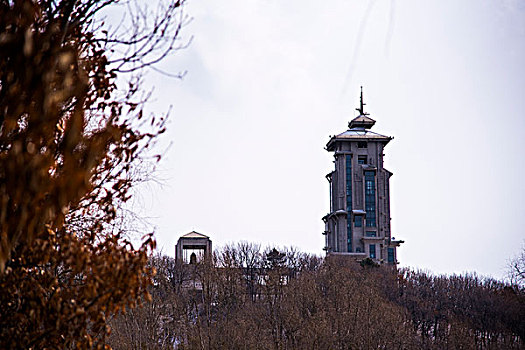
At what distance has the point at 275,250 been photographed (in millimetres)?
49031

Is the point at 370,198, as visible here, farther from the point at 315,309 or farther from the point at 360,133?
A: the point at 315,309

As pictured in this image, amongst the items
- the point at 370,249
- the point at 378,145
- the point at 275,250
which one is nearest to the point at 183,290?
the point at 275,250

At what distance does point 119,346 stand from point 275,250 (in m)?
25.0

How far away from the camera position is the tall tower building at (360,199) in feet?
194

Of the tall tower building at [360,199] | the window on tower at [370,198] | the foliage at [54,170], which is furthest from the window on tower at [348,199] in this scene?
the foliage at [54,170]

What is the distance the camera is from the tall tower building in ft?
194

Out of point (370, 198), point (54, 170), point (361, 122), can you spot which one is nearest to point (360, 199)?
point (370, 198)

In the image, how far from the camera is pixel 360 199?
59938 millimetres

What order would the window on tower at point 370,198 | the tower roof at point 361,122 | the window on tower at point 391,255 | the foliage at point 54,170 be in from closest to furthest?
the foliage at point 54,170 < the window on tower at point 391,255 < the window on tower at point 370,198 < the tower roof at point 361,122

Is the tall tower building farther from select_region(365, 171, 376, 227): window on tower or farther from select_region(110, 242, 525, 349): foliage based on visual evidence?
select_region(110, 242, 525, 349): foliage

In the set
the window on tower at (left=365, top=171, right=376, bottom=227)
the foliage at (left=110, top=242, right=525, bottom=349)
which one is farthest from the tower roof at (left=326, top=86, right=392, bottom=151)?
the foliage at (left=110, top=242, right=525, bottom=349)

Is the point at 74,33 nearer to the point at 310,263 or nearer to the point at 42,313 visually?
the point at 42,313

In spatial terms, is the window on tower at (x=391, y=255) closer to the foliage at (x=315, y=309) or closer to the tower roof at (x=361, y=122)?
the foliage at (x=315, y=309)

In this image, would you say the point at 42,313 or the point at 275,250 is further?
the point at 275,250
